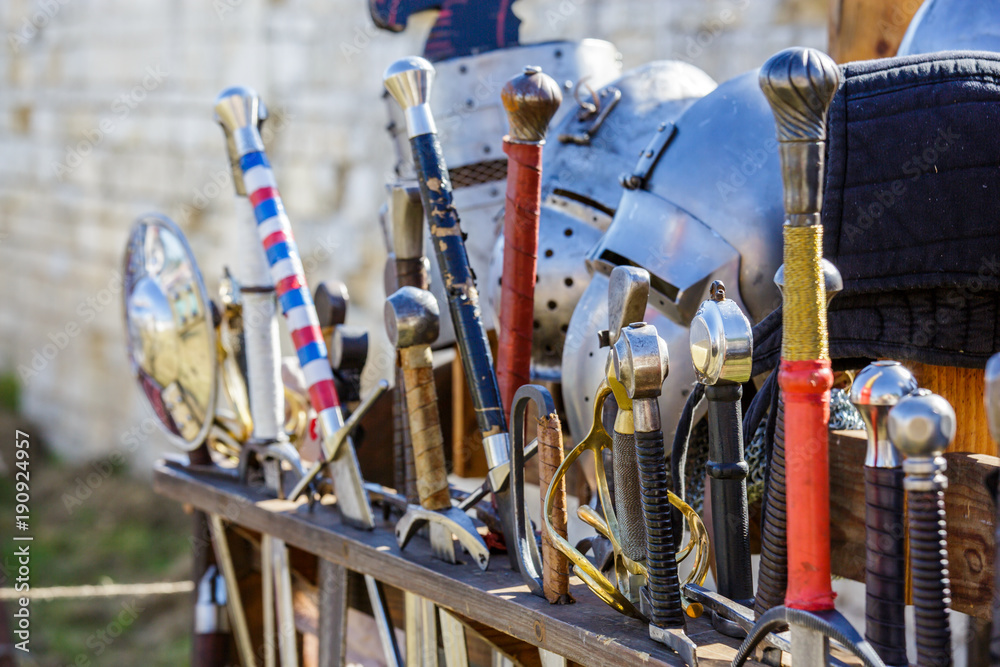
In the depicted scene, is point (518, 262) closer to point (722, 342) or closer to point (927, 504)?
point (722, 342)

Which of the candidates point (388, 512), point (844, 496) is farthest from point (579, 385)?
point (844, 496)

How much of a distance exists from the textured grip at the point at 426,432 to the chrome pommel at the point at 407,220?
132 mm

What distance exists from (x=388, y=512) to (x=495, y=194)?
0.47 metres

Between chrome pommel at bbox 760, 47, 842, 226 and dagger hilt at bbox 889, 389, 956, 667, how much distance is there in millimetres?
124

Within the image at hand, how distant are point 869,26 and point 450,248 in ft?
1.97

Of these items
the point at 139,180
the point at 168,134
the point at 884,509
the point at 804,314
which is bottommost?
the point at 884,509

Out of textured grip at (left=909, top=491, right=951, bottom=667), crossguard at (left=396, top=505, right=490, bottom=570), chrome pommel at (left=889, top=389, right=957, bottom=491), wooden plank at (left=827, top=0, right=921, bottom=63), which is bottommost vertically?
crossguard at (left=396, top=505, right=490, bottom=570)

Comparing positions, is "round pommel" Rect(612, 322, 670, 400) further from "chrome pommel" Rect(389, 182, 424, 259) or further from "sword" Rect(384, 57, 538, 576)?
"chrome pommel" Rect(389, 182, 424, 259)

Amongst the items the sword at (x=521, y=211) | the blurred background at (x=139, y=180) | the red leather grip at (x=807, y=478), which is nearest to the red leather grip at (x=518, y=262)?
the sword at (x=521, y=211)

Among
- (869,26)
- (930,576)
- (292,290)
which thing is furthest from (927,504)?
(869,26)

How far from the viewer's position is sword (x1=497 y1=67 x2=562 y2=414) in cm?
82

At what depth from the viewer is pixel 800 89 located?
552mm

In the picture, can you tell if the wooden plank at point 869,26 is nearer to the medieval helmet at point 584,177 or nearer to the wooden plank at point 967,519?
the medieval helmet at point 584,177

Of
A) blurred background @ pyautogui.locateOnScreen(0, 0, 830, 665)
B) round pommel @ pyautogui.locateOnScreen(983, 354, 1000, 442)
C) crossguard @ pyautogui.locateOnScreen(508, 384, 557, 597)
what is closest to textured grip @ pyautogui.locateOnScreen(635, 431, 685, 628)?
crossguard @ pyautogui.locateOnScreen(508, 384, 557, 597)
